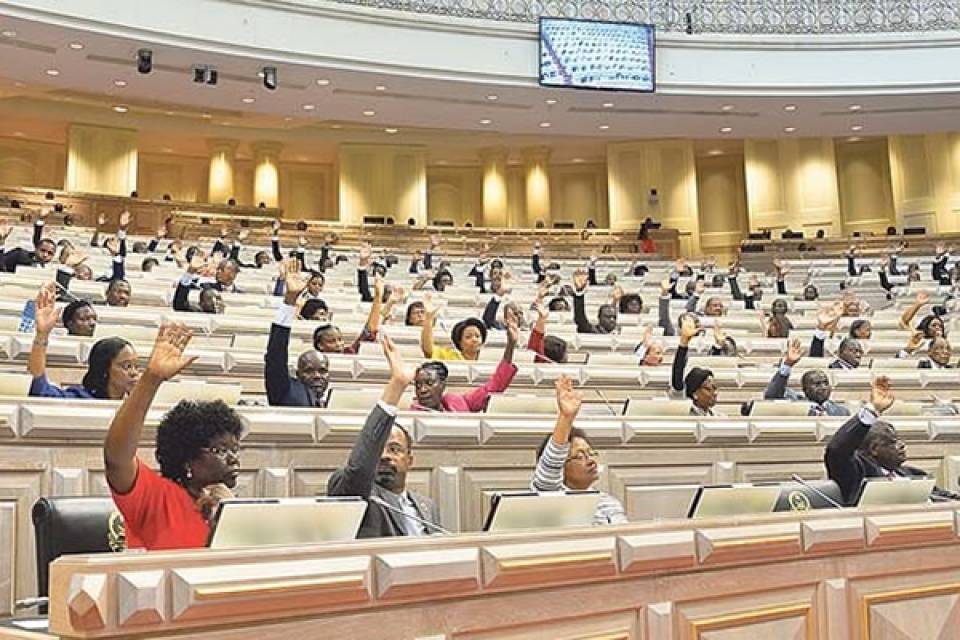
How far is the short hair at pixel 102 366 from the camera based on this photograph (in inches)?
154

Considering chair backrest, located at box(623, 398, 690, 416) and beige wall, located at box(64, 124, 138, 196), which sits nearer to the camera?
chair backrest, located at box(623, 398, 690, 416)

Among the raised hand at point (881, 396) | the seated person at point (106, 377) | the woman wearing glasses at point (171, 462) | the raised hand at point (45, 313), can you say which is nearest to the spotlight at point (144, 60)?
the raised hand at point (45, 313)

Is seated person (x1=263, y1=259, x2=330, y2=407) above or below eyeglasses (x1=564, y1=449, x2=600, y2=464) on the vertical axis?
above

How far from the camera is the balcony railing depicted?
1577 centimetres

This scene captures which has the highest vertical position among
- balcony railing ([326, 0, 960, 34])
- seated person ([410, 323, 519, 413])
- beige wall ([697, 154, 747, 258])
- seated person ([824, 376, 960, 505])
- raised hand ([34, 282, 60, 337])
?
balcony railing ([326, 0, 960, 34])

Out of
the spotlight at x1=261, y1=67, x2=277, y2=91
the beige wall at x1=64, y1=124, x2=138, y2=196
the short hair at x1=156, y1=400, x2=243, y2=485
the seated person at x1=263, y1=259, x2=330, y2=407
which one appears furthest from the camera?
the beige wall at x1=64, y1=124, x2=138, y2=196

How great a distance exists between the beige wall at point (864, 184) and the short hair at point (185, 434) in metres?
19.4

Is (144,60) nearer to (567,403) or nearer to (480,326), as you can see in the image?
(480,326)

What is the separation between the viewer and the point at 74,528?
2.55 metres

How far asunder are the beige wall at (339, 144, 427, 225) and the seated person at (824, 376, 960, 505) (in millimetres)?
16574

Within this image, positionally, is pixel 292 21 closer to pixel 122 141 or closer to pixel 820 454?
pixel 122 141

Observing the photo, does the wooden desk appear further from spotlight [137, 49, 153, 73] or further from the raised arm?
spotlight [137, 49, 153, 73]

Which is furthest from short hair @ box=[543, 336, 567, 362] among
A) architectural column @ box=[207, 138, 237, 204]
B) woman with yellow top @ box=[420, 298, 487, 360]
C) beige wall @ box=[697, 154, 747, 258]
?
beige wall @ box=[697, 154, 747, 258]

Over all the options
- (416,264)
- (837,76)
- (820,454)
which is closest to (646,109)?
(837,76)
